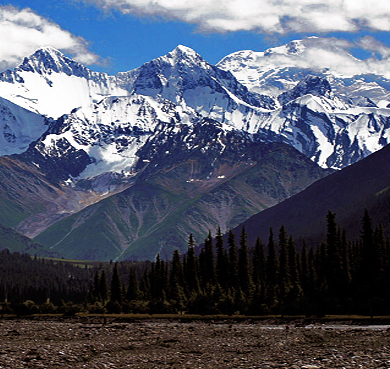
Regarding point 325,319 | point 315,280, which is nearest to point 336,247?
point 315,280

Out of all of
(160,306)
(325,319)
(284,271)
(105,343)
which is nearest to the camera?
(105,343)

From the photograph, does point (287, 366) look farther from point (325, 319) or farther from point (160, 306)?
point (160, 306)

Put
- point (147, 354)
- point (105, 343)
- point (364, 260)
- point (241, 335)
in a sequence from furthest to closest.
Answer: point (364, 260), point (241, 335), point (105, 343), point (147, 354)

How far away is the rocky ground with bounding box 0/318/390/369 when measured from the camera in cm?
6331

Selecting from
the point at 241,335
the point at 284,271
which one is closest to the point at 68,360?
the point at 241,335

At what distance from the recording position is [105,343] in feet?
283

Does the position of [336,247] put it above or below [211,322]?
above

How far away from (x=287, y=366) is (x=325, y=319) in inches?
2602

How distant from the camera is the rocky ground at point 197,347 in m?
63.3

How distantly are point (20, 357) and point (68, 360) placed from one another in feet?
13.9

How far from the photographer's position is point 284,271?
19238 cm

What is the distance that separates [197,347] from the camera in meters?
80.7

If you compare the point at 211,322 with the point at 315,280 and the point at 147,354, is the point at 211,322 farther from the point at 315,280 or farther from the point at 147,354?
the point at 147,354

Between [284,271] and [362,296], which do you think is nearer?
[362,296]
